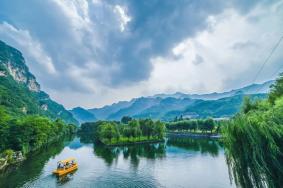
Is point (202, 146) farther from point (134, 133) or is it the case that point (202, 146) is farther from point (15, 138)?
point (15, 138)

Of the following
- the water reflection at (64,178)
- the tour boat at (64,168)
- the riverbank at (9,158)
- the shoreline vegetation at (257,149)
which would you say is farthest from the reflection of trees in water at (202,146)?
the riverbank at (9,158)

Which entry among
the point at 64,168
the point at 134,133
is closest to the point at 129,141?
the point at 134,133

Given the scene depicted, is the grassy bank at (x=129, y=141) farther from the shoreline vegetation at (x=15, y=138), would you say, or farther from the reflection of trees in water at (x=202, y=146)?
the shoreline vegetation at (x=15, y=138)

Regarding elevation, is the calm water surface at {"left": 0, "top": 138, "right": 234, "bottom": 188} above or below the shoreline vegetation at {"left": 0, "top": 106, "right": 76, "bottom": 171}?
below

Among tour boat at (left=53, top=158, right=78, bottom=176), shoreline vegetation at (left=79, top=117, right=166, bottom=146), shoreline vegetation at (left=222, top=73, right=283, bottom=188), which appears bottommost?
tour boat at (left=53, top=158, right=78, bottom=176)

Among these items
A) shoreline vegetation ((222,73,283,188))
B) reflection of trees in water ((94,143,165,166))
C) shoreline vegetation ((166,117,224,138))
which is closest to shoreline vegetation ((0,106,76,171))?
reflection of trees in water ((94,143,165,166))

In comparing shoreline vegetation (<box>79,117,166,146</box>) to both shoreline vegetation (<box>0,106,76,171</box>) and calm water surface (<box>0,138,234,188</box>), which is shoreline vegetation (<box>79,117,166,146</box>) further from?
calm water surface (<box>0,138,234,188</box>)

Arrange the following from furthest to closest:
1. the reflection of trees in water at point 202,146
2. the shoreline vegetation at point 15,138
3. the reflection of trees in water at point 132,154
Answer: the reflection of trees in water at point 202,146, the reflection of trees in water at point 132,154, the shoreline vegetation at point 15,138

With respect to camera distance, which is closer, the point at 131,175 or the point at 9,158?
the point at 131,175

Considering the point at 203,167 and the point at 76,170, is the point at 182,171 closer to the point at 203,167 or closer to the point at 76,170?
the point at 203,167

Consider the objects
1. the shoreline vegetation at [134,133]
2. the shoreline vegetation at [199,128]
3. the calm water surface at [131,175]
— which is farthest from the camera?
the shoreline vegetation at [199,128]

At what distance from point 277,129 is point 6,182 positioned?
134 feet

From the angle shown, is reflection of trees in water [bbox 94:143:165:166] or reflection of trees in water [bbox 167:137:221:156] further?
reflection of trees in water [bbox 167:137:221:156]

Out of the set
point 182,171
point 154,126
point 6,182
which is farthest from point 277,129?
point 154,126
